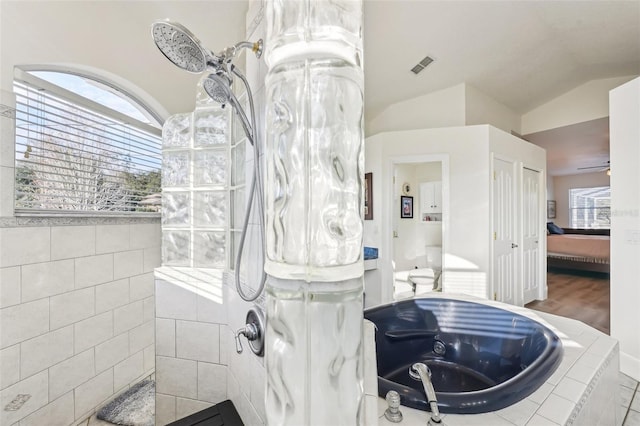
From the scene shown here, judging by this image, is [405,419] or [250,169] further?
[250,169]

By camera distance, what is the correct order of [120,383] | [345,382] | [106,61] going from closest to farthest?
[345,382] < [106,61] < [120,383]

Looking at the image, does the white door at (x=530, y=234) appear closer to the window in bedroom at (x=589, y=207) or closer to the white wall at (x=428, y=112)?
the white wall at (x=428, y=112)

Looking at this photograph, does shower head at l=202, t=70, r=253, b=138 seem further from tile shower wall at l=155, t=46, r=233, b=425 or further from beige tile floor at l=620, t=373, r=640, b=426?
beige tile floor at l=620, t=373, r=640, b=426

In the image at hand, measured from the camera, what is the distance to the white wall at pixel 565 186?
7.60 m

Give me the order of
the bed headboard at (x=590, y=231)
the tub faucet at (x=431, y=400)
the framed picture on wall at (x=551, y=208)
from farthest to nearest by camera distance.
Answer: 1. the framed picture on wall at (x=551, y=208)
2. the bed headboard at (x=590, y=231)
3. the tub faucet at (x=431, y=400)

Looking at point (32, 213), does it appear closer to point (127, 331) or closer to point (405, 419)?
point (127, 331)

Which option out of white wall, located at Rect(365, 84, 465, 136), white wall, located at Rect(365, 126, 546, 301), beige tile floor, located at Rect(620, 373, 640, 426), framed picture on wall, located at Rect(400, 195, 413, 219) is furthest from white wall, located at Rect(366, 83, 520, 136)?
beige tile floor, located at Rect(620, 373, 640, 426)

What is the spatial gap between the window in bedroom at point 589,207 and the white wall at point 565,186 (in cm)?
9

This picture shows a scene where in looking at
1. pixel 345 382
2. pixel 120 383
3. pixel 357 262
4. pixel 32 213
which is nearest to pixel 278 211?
pixel 357 262

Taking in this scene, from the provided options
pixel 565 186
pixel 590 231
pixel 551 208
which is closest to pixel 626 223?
pixel 590 231

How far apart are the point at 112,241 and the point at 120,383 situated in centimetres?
99

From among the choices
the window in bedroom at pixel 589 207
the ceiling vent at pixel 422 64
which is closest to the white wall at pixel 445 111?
the ceiling vent at pixel 422 64

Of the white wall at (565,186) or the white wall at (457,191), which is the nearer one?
the white wall at (457,191)

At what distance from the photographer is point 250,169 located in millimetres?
1251
